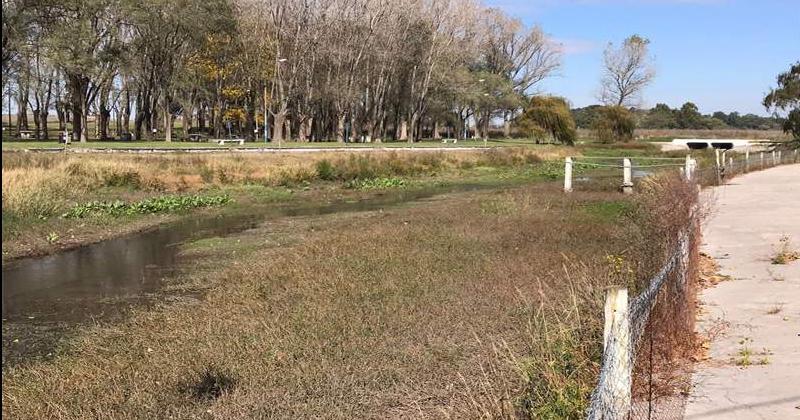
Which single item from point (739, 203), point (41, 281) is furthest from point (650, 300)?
point (739, 203)

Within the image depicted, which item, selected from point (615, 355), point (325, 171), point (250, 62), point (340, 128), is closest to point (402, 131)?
point (340, 128)

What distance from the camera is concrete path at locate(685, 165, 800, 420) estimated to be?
224 inches

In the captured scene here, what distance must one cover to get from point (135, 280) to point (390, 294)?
5734mm

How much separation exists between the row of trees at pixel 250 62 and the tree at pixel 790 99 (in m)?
34.1

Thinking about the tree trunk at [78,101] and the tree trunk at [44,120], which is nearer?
the tree trunk at [78,101]

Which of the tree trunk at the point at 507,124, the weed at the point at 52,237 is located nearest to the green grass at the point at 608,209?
the weed at the point at 52,237

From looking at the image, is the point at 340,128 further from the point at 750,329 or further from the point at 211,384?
the point at 211,384

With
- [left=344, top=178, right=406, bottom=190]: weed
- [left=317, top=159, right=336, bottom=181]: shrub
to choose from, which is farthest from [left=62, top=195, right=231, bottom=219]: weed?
[left=317, top=159, right=336, bottom=181]: shrub

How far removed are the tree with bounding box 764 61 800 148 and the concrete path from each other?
5145 centimetres

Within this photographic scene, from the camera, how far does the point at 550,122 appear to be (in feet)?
282

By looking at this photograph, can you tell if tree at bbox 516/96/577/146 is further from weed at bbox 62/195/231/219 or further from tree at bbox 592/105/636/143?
weed at bbox 62/195/231/219

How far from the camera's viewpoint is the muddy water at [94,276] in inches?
412

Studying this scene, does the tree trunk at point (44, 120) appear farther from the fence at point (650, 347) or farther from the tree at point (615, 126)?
the fence at point (650, 347)

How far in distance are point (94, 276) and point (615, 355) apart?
37.7 ft
